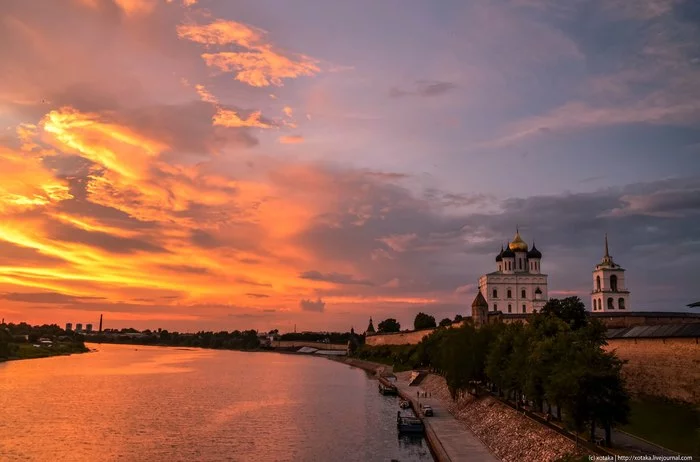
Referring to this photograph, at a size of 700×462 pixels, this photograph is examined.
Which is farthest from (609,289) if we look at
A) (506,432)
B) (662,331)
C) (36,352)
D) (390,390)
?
(36,352)

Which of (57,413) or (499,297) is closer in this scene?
(57,413)

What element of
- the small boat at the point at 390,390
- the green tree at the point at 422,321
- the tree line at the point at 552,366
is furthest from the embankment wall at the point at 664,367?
the green tree at the point at 422,321

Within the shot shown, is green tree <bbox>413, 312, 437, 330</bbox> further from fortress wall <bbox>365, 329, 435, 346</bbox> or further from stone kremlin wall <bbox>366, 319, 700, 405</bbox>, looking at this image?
stone kremlin wall <bbox>366, 319, 700, 405</bbox>

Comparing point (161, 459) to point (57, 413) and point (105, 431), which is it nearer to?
point (105, 431)

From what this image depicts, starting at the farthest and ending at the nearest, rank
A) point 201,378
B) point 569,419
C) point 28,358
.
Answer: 1. point 28,358
2. point 201,378
3. point 569,419

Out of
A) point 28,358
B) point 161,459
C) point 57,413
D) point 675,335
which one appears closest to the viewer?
point 161,459

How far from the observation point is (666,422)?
37.1 m

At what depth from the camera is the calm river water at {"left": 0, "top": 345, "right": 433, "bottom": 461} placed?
142 feet

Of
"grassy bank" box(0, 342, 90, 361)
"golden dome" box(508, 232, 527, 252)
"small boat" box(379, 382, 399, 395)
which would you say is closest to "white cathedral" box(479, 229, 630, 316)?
"golden dome" box(508, 232, 527, 252)

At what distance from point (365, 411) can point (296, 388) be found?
28.0m

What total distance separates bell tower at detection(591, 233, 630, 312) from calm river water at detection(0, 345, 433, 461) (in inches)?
2065

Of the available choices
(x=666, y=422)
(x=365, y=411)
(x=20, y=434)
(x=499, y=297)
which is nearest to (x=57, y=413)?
(x=20, y=434)

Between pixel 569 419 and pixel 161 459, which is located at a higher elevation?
pixel 569 419

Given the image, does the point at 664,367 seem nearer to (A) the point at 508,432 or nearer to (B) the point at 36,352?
(A) the point at 508,432
